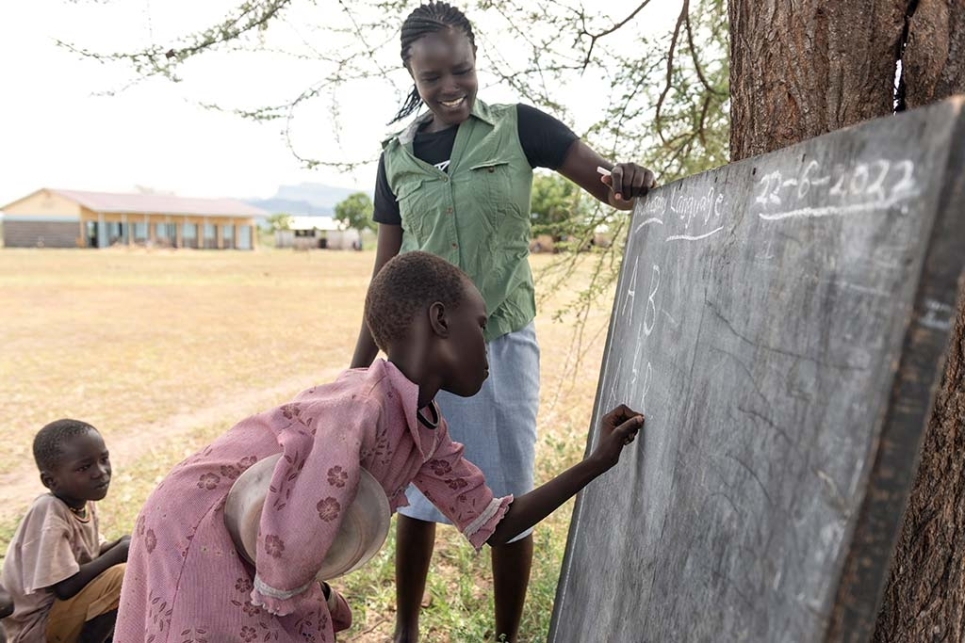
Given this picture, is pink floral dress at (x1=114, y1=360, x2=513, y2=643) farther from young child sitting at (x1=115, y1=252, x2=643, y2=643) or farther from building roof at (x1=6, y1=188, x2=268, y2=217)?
building roof at (x1=6, y1=188, x2=268, y2=217)

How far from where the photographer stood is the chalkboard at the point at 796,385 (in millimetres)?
742

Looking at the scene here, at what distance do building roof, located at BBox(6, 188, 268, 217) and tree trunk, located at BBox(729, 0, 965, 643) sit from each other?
54.3m

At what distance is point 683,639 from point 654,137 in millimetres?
3395

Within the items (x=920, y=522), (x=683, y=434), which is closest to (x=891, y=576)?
(x=920, y=522)

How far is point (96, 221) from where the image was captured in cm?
5112

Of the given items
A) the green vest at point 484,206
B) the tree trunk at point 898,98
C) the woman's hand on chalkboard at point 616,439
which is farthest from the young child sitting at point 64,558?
the tree trunk at point 898,98

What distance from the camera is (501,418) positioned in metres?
2.55

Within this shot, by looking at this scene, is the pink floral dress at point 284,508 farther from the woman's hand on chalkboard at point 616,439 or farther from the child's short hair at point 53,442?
the child's short hair at point 53,442

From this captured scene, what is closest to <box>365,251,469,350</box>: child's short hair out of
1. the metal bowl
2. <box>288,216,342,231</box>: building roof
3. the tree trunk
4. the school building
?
the metal bowl

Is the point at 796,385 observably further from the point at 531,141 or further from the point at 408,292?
the point at 531,141

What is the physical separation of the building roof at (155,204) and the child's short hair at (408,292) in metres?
54.0

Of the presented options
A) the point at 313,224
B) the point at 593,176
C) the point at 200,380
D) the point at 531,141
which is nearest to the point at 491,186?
the point at 531,141

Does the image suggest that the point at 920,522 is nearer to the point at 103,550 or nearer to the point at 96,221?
the point at 103,550

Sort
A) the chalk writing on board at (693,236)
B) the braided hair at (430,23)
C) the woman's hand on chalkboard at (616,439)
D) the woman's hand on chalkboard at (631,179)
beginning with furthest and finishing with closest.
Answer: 1. the braided hair at (430,23)
2. the woman's hand on chalkboard at (631,179)
3. the woman's hand on chalkboard at (616,439)
4. the chalk writing on board at (693,236)
